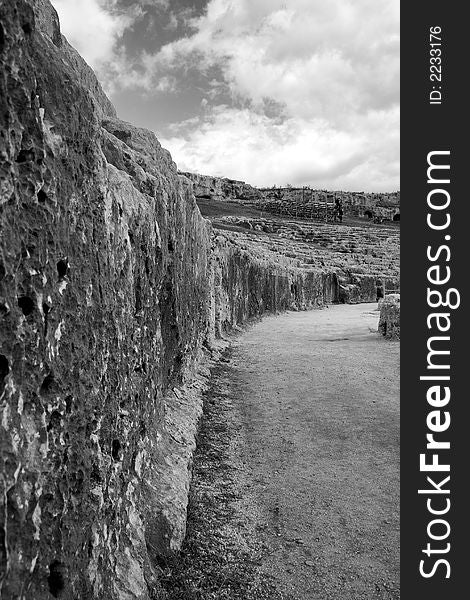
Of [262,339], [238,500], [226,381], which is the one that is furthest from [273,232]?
[238,500]

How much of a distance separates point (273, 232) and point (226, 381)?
205ft

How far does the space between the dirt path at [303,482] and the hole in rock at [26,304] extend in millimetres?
3410

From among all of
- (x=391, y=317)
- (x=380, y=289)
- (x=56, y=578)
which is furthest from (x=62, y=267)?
(x=380, y=289)

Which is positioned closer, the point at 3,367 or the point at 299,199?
the point at 3,367

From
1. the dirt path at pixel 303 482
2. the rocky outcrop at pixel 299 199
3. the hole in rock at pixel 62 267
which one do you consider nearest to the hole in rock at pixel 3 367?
the hole in rock at pixel 62 267

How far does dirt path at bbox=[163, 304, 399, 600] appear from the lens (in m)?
5.20

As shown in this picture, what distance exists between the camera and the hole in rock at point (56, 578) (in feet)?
10.0

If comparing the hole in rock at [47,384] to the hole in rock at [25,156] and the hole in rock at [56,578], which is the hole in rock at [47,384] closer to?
the hole in rock at [56,578]

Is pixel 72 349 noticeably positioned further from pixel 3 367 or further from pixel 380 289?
pixel 380 289

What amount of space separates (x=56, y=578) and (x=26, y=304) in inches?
67.5

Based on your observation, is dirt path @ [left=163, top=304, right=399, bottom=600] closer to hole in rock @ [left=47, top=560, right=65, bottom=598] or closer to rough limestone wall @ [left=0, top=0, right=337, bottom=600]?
rough limestone wall @ [left=0, top=0, right=337, bottom=600]

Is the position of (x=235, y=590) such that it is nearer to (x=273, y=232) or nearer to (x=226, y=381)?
(x=226, y=381)

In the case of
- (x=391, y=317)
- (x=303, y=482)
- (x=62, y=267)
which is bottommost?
(x=303, y=482)

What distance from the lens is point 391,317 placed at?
18.0m
